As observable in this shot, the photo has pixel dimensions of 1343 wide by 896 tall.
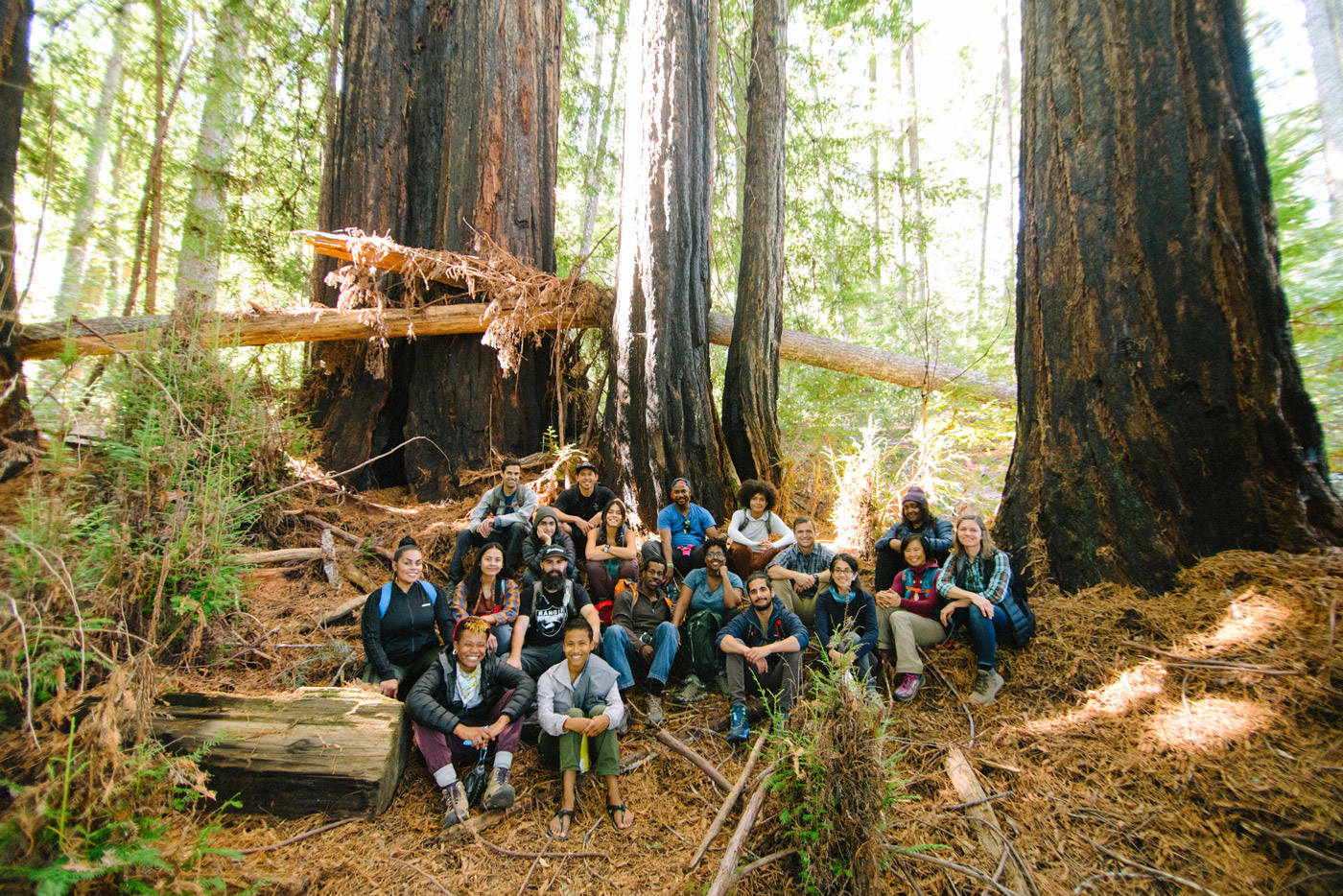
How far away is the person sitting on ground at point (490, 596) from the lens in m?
4.62

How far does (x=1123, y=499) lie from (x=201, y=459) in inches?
228

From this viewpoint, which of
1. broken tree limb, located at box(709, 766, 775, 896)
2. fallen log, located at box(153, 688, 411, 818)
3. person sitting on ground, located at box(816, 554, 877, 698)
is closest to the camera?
broken tree limb, located at box(709, 766, 775, 896)

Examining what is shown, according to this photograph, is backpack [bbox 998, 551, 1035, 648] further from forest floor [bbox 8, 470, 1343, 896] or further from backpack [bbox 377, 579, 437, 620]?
backpack [bbox 377, 579, 437, 620]

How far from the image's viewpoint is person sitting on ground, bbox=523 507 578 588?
489 cm

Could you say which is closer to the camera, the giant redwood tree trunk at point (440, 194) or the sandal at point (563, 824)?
the sandal at point (563, 824)

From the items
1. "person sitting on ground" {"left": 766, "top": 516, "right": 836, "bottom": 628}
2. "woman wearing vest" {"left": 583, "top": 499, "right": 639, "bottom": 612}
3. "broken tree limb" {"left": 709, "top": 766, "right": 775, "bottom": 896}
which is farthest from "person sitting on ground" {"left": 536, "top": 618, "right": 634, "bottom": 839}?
"person sitting on ground" {"left": 766, "top": 516, "right": 836, "bottom": 628}

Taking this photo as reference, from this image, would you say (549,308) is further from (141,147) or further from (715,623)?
(141,147)

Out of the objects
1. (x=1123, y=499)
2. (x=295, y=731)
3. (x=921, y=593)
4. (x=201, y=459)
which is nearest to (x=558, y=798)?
(x=295, y=731)

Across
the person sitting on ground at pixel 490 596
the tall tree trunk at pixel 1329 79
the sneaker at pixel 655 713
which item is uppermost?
the tall tree trunk at pixel 1329 79

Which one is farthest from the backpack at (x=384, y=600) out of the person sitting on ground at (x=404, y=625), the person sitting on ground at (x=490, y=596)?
the person sitting on ground at (x=490, y=596)

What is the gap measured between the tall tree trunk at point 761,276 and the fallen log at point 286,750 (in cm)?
419

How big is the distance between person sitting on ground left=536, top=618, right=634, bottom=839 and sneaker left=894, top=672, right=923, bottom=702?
1.74m

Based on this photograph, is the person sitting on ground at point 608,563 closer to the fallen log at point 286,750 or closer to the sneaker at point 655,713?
the sneaker at point 655,713

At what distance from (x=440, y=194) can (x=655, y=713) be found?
6.30 m
